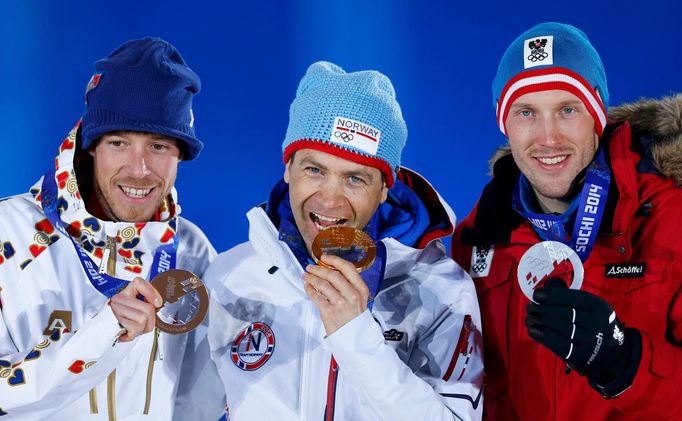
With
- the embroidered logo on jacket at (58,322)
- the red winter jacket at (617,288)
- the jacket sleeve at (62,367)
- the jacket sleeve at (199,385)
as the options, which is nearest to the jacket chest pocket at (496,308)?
the red winter jacket at (617,288)

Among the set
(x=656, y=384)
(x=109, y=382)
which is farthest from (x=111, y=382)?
(x=656, y=384)

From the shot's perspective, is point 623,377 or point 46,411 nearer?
point 623,377

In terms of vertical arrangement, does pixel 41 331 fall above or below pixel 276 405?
above

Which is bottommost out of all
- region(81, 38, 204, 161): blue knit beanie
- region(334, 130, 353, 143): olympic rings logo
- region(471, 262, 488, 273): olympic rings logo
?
region(471, 262, 488, 273): olympic rings logo

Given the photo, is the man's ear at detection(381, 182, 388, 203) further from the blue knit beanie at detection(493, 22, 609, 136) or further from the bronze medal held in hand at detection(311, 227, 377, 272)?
the blue knit beanie at detection(493, 22, 609, 136)

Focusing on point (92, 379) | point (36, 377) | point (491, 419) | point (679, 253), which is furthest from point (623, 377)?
point (36, 377)

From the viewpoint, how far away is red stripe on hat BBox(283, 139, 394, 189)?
2.11m

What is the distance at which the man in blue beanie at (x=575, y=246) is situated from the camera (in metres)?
1.90

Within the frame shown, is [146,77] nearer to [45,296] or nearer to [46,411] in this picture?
[45,296]

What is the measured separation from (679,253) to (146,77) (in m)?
1.76

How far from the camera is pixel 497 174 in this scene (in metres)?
2.60

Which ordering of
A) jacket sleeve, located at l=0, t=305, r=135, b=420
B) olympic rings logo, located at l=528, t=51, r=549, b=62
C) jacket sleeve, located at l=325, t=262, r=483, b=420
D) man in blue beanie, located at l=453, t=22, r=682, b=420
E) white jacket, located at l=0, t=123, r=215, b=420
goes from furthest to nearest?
olympic rings logo, located at l=528, t=51, r=549, b=62
white jacket, located at l=0, t=123, r=215, b=420
jacket sleeve, located at l=0, t=305, r=135, b=420
man in blue beanie, located at l=453, t=22, r=682, b=420
jacket sleeve, located at l=325, t=262, r=483, b=420

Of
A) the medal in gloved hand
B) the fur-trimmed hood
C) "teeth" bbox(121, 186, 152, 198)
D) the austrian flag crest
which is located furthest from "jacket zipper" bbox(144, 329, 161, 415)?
the fur-trimmed hood

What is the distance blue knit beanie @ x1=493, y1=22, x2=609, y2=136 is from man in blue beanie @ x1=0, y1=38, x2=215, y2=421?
1.13m
